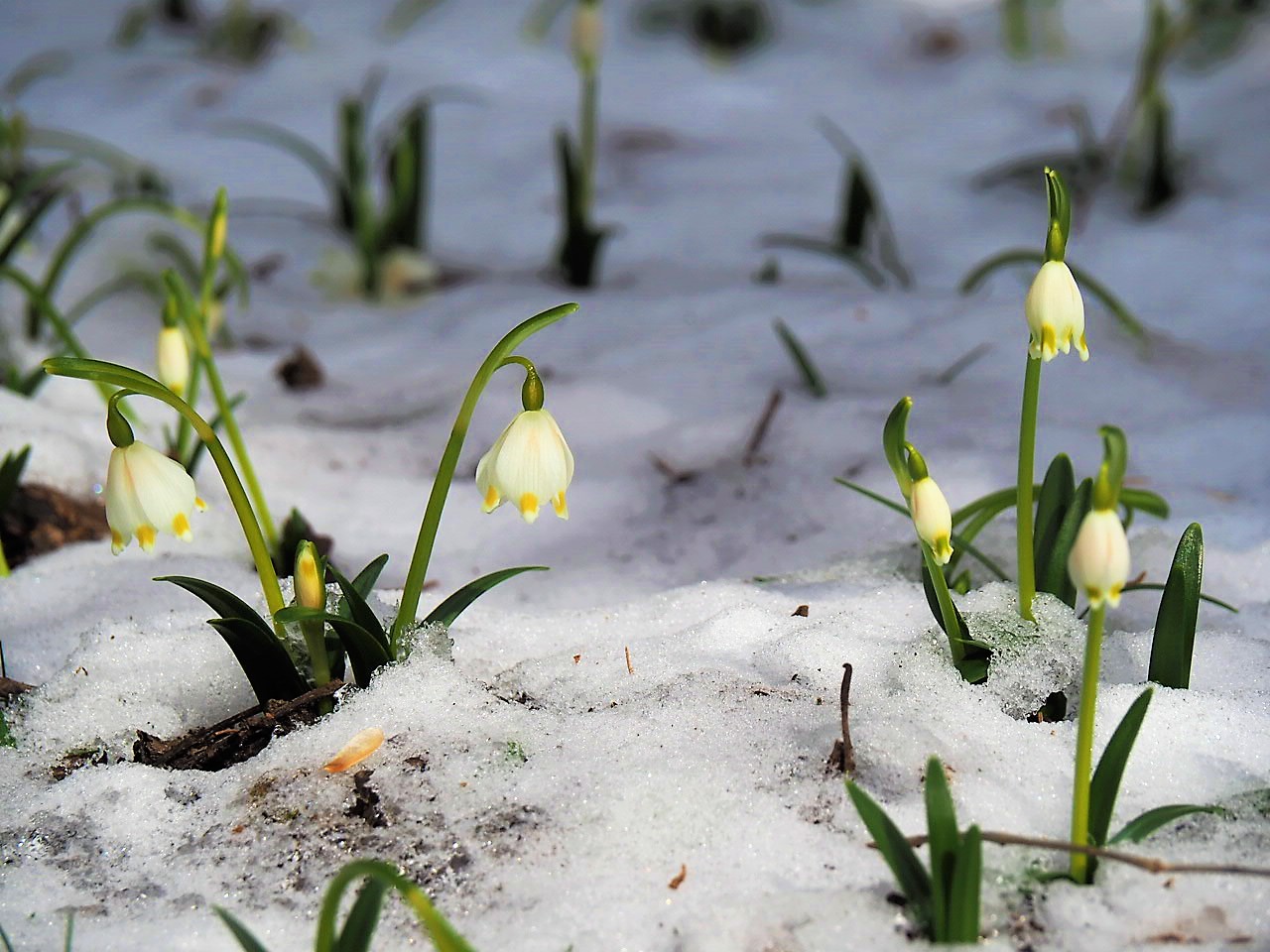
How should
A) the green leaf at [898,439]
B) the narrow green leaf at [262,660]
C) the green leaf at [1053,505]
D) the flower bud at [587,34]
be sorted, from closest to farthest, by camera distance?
1. the green leaf at [898,439]
2. the narrow green leaf at [262,660]
3. the green leaf at [1053,505]
4. the flower bud at [587,34]

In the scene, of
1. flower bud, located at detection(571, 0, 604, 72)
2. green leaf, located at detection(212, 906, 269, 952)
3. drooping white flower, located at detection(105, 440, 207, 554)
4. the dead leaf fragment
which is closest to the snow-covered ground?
the dead leaf fragment

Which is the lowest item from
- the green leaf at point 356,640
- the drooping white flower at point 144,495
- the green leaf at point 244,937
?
the green leaf at point 244,937

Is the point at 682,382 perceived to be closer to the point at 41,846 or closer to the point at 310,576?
the point at 310,576

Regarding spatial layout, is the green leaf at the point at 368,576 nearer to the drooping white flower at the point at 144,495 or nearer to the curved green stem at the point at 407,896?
the drooping white flower at the point at 144,495

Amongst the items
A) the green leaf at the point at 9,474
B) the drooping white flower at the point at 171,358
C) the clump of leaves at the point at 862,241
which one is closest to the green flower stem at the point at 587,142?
the clump of leaves at the point at 862,241

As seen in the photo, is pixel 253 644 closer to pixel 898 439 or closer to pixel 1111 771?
pixel 898 439

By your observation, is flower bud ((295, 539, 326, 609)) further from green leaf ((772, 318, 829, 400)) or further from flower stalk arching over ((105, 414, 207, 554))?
green leaf ((772, 318, 829, 400))

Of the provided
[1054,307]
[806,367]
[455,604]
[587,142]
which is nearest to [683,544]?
[806,367]
